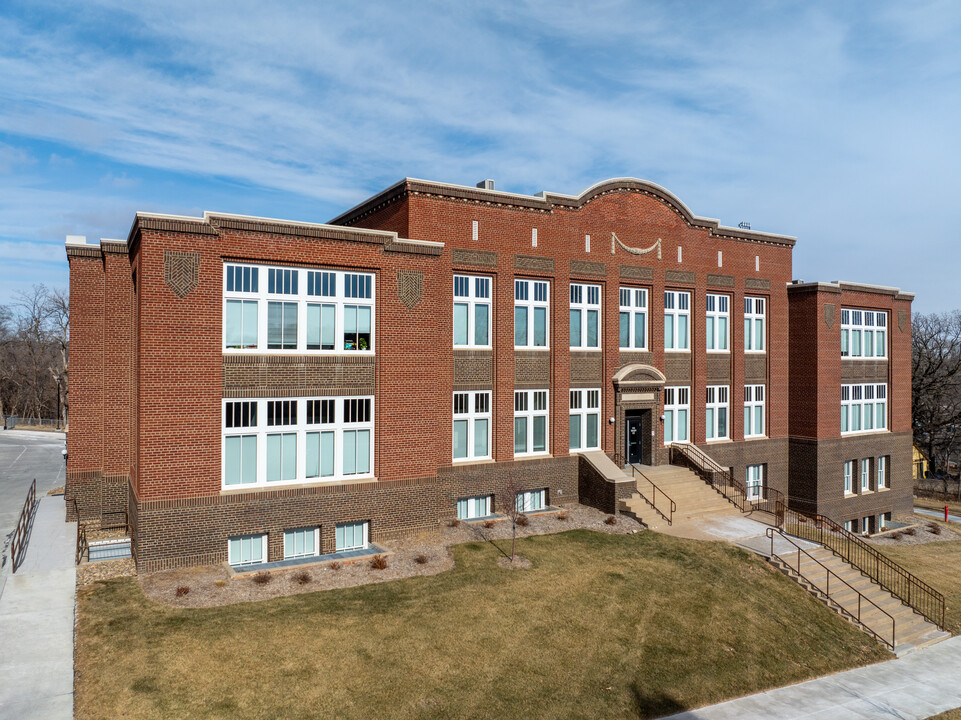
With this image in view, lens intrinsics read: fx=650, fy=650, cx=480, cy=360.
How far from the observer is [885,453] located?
3603 cm

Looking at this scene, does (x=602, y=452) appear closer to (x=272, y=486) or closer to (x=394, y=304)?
(x=394, y=304)

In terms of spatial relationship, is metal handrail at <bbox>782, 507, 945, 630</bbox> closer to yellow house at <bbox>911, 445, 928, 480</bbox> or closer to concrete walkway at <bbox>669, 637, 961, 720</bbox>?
Result: concrete walkway at <bbox>669, 637, 961, 720</bbox>

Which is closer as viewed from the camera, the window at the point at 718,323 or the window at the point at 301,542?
the window at the point at 301,542

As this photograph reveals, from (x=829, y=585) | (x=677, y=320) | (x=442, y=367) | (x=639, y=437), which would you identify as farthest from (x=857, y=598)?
(x=442, y=367)

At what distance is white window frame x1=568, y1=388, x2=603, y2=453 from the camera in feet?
89.6

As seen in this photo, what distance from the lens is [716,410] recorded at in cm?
3156

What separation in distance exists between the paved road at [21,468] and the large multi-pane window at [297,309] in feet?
31.6

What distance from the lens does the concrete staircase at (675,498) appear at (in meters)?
24.2

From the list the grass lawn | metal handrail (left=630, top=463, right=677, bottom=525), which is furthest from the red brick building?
the grass lawn

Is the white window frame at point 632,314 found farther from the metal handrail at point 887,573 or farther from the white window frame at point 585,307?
the metal handrail at point 887,573

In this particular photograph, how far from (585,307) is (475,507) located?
31.1 feet

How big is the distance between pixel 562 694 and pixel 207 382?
12297mm

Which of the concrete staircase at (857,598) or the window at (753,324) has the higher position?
the window at (753,324)

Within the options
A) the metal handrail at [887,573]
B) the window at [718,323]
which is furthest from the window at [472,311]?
the metal handrail at [887,573]
